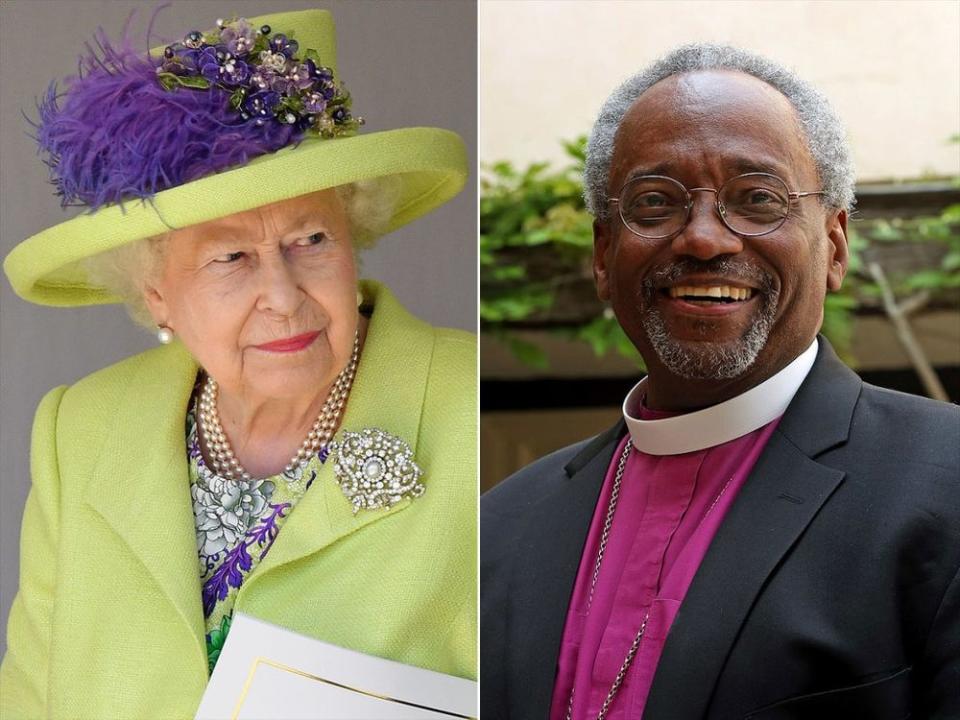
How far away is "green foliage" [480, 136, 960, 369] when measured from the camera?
1.92 m

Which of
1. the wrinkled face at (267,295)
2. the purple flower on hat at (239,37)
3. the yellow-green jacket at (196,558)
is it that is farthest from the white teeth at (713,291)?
the purple flower on hat at (239,37)

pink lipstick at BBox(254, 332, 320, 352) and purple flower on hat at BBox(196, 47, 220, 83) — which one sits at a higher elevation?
purple flower on hat at BBox(196, 47, 220, 83)

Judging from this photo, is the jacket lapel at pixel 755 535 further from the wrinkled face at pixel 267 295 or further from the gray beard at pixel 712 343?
the wrinkled face at pixel 267 295

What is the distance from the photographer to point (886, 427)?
6.08 feet

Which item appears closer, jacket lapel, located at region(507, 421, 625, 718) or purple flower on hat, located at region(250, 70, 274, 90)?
jacket lapel, located at region(507, 421, 625, 718)

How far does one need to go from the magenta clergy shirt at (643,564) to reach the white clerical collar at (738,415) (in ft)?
0.04

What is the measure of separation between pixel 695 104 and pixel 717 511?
0.59 metres

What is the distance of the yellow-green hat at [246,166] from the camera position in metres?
2.24

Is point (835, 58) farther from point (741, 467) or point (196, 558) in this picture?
point (196, 558)

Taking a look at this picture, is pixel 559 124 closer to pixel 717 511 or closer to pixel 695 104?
pixel 695 104

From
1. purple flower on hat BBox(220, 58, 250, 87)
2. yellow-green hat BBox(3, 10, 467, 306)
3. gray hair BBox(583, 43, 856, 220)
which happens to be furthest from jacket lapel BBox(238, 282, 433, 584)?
gray hair BBox(583, 43, 856, 220)

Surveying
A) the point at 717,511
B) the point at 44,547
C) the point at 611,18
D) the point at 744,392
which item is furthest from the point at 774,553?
the point at 44,547

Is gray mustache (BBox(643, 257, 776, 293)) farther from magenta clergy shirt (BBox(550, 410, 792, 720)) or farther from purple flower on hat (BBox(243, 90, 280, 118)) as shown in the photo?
purple flower on hat (BBox(243, 90, 280, 118))

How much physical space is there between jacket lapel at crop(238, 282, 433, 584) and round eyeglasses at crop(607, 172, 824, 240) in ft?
2.04
